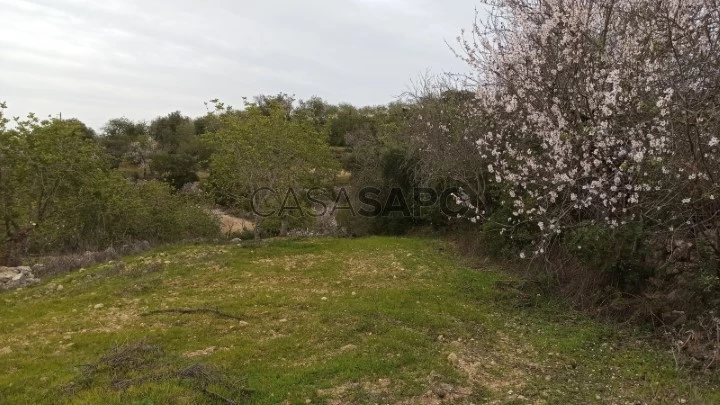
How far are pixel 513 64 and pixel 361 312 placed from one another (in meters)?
4.65

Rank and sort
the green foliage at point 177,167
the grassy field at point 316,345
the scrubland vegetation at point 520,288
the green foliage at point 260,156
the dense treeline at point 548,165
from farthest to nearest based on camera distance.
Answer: the green foliage at point 177,167 → the green foliage at point 260,156 → the dense treeline at point 548,165 → the scrubland vegetation at point 520,288 → the grassy field at point 316,345

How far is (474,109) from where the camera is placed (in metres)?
12.0

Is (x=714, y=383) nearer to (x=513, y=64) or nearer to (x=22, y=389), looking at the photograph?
(x=513, y=64)

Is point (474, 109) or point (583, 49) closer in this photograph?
point (583, 49)

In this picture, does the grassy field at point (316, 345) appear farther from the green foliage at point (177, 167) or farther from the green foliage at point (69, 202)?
the green foliage at point (177, 167)

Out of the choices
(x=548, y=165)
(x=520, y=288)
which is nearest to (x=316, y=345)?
(x=548, y=165)

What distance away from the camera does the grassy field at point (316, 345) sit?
191 inches

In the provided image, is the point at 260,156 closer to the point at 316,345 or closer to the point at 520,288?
the point at 520,288

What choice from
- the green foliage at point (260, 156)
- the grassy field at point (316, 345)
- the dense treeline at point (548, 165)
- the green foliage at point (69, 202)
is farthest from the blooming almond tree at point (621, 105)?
the green foliage at point (69, 202)

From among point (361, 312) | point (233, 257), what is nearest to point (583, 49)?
point (361, 312)

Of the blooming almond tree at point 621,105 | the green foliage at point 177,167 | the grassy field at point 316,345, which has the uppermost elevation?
the blooming almond tree at point 621,105

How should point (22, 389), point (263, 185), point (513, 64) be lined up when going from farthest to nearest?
point (263, 185) < point (513, 64) < point (22, 389)

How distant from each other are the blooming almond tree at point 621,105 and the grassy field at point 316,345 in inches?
57.6

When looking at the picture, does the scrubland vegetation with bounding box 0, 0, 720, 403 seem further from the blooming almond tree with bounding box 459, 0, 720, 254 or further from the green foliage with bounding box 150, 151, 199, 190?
the green foliage with bounding box 150, 151, 199, 190
